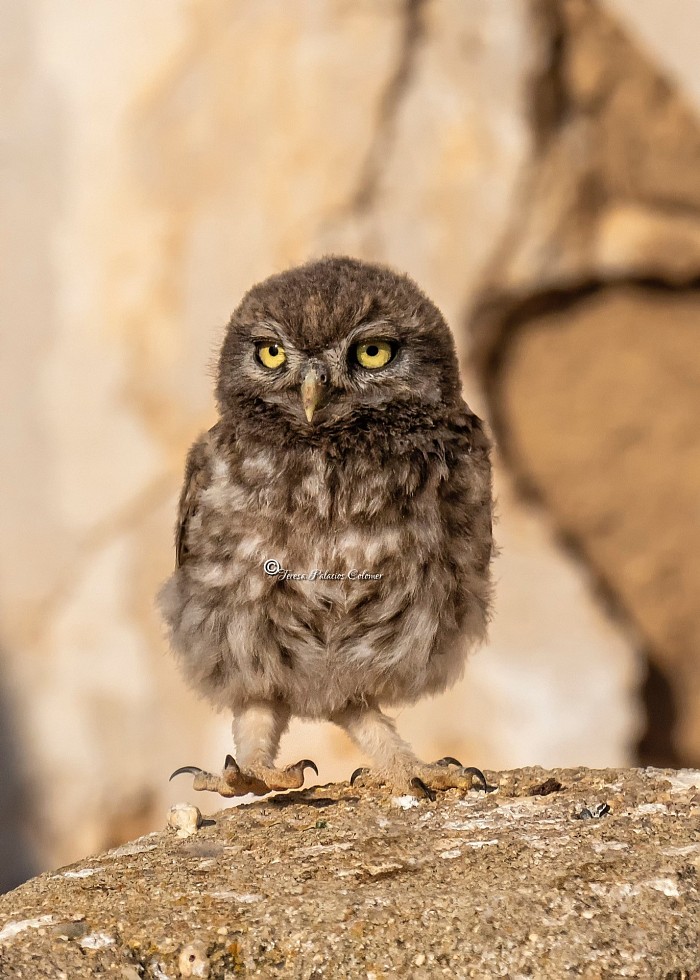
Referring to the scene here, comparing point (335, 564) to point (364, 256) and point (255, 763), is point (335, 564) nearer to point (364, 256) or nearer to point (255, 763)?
point (255, 763)

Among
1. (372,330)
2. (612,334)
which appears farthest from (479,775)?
(612,334)

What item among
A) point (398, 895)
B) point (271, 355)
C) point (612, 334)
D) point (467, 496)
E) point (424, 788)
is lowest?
point (398, 895)

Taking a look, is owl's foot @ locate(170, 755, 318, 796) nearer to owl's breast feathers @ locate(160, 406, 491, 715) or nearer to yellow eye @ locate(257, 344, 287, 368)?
owl's breast feathers @ locate(160, 406, 491, 715)

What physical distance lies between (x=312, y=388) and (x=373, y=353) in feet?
0.96

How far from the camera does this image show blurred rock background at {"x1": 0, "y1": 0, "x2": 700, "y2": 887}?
8414 mm

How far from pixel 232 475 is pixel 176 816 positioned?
103cm

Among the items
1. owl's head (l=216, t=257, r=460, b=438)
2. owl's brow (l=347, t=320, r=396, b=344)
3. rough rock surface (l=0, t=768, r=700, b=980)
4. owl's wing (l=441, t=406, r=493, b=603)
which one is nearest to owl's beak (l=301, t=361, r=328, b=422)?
owl's head (l=216, t=257, r=460, b=438)

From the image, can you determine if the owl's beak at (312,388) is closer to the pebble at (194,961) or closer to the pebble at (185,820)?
the pebble at (185,820)

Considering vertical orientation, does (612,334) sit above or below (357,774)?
above

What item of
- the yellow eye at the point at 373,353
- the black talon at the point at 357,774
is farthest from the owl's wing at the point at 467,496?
the black talon at the point at 357,774

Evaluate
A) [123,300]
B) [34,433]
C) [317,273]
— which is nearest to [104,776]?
[34,433]

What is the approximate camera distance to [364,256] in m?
8.57

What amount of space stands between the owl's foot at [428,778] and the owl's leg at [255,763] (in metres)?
0.24

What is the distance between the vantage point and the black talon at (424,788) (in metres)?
3.78
